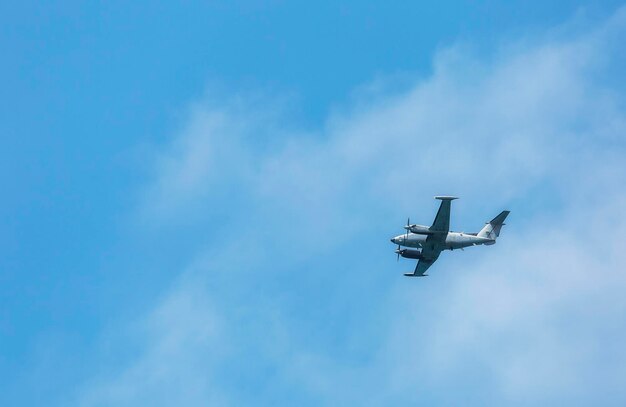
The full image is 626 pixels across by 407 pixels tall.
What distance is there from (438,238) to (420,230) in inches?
175

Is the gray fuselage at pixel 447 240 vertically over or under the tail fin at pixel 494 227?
under

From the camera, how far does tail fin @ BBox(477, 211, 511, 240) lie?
163 meters

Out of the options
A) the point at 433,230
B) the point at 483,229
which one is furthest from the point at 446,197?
the point at 483,229

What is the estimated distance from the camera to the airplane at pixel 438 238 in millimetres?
153250

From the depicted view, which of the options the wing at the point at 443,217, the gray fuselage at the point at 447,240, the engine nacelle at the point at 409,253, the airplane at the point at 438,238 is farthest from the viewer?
the engine nacelle at the point at 409,253

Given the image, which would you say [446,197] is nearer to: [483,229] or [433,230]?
[433,230]

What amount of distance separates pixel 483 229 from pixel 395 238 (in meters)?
16.4

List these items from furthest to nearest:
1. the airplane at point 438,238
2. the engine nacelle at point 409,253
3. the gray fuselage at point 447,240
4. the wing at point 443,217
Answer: the engine nacelle at point 409,253 < the gray fuselage at point 447,240 < the airplane at point 438,238 < the wing at point 443,217

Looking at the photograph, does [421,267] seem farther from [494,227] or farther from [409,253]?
[494,227]

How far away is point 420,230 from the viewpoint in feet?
506

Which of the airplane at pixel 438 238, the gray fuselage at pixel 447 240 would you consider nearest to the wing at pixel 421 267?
the airplane at pixel 438 238

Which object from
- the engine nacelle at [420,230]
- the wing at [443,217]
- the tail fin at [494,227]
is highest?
the tail fin at [494,227]

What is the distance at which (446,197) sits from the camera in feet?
488

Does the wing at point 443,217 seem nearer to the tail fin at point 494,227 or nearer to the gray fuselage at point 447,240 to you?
the gray fuselage at point 447,240
